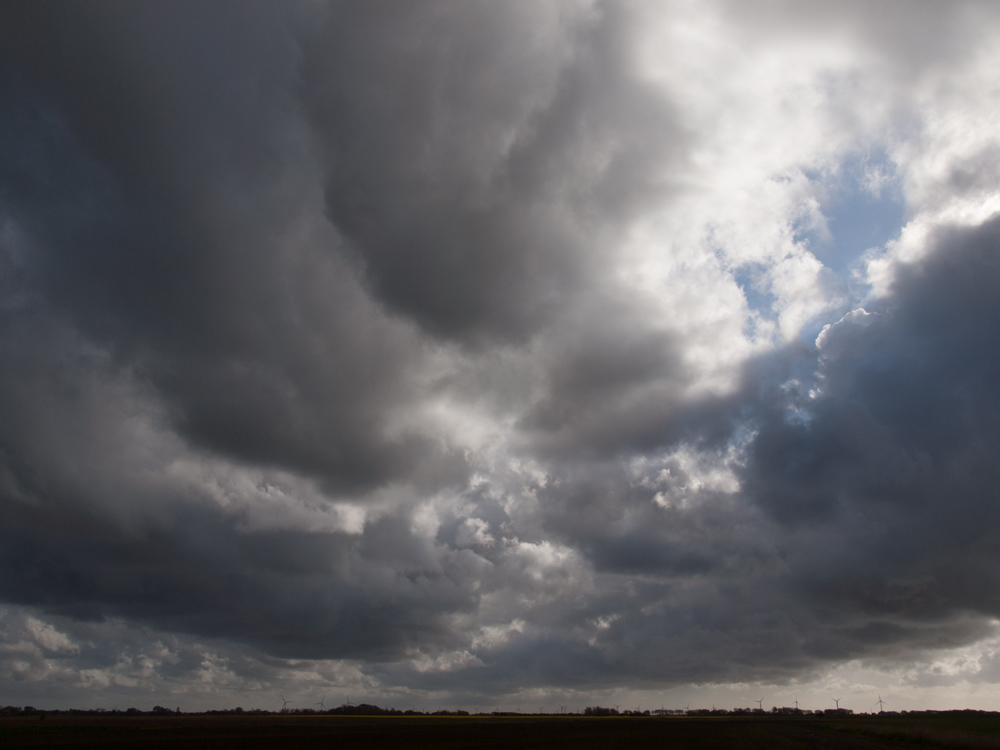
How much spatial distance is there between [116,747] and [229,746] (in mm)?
15120

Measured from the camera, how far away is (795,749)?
95.4 meters

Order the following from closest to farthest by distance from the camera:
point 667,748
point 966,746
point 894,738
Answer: point 667,748 → point 966,746 → point 894,738

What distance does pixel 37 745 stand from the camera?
8838 cm

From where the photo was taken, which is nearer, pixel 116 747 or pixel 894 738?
pixel 116 747

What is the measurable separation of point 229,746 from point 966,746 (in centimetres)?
11038

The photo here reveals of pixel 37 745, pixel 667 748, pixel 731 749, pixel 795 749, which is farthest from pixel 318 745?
pixel 795 749

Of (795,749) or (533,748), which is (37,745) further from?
(795,749)

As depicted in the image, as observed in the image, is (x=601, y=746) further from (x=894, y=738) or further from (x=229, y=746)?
(x=894, y=738)

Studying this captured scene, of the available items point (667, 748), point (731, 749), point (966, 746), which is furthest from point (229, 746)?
point (966, 746)

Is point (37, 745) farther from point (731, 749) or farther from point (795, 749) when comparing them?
point (795, 749)

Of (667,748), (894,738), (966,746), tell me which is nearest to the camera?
(667,748)

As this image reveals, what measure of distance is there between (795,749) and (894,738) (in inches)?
1970

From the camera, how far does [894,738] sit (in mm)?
126750

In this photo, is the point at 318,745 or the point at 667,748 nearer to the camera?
the point at 667,748
